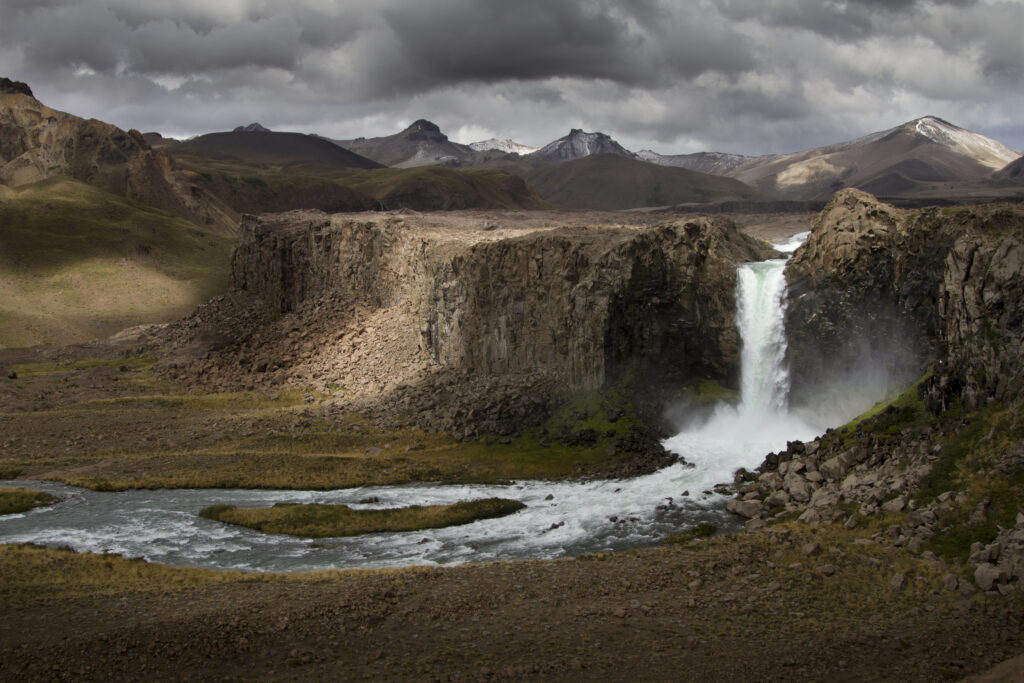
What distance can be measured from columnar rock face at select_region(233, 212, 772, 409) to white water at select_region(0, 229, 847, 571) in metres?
5.04

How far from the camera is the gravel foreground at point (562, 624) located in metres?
26.0

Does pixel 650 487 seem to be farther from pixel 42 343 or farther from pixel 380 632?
pixel 42 343

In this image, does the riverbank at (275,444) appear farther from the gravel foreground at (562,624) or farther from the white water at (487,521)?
the gravel foreground at (562,624)

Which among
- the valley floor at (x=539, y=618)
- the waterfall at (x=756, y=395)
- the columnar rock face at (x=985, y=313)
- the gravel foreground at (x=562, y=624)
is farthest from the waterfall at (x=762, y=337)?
the gravel foreground at (x=562, y=624)

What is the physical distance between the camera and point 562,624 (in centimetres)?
2950

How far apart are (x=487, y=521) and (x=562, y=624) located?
57.8 feet

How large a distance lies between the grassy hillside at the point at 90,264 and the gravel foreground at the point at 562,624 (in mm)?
98940

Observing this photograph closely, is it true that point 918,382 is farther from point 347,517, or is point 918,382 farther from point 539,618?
point 347,517

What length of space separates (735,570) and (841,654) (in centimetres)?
754

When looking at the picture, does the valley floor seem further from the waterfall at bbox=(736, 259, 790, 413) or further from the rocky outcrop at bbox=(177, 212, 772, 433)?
the rocky outcrop at bbox=(177, 212, 772, 433)

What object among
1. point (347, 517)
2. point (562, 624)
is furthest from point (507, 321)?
point (562, 624)

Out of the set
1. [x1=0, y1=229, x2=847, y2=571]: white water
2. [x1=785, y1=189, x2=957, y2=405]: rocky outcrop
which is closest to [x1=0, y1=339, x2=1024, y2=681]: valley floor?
[x1=0, y1=229, x2=847, y2=571]: white water

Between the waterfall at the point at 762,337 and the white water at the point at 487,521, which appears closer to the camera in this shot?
the white water at the point at 487,521

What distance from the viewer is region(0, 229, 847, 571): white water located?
137ft
